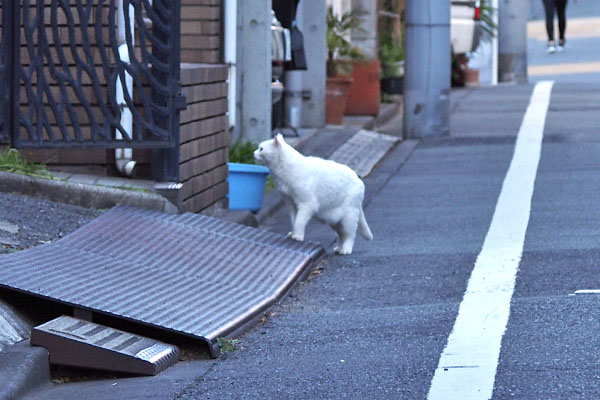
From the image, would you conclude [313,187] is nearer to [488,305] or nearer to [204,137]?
[204,137]

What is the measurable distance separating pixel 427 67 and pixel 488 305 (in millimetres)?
9303

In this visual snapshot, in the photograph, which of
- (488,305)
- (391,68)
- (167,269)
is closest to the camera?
(488,305)

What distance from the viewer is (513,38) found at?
1091 inches

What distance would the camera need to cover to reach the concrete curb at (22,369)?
5.07m

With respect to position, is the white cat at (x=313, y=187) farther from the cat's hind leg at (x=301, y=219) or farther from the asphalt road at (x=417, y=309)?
the asphalt road at (x=417, y=309)

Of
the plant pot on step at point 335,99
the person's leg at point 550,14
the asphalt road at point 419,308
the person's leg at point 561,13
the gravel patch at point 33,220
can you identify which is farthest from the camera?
the person's leg at point 561,13

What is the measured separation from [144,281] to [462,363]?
1.89 metres

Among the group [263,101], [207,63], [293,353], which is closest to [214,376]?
[293,353]

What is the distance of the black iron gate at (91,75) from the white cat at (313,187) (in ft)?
2.18

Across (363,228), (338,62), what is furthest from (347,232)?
(338,62)

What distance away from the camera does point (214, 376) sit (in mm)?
5457

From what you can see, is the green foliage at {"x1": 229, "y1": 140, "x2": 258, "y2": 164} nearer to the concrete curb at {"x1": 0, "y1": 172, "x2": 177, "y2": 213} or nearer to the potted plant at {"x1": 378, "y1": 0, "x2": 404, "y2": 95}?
the concrete curb at {"x1": 0, "y1": 172, "x2": 177, "y2": 213}

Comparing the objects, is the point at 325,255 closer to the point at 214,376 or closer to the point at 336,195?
the point at 336,195

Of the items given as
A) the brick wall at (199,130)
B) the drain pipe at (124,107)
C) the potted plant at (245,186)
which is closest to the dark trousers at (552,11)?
the brick wall at (199,130)
